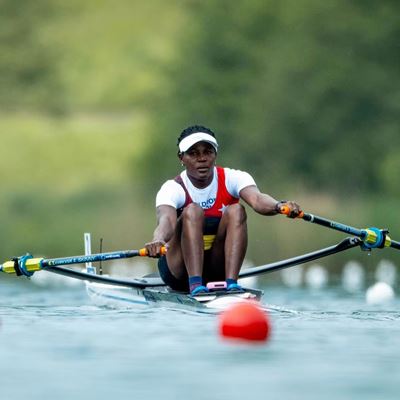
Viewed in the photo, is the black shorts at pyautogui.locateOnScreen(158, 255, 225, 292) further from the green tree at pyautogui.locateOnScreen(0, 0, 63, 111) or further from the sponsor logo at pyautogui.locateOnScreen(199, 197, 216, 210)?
the green tree at pyautogui.locateOnScreen(0, 0, 63, 111)

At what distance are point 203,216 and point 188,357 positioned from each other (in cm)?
307

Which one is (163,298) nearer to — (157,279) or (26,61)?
(157,279)

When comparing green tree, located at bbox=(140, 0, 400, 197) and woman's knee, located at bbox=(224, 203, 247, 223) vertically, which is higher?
green tree, located at bbox=(140, 0, 400, 197)

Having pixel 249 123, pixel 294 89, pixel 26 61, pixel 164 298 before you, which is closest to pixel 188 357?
pixel 164 298

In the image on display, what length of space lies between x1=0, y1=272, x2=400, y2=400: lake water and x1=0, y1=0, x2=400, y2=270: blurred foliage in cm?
1422

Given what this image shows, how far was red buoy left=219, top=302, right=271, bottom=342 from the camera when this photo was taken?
8.10 meters

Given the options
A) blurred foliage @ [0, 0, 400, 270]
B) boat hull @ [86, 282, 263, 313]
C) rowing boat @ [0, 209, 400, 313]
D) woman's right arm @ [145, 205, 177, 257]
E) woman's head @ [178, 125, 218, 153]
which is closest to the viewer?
woman's right arm @ [145, 205, 177, 257]

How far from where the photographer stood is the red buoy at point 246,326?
8102 millimetres

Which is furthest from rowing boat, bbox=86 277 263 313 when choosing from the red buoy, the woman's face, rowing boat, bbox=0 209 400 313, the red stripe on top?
the red buoy

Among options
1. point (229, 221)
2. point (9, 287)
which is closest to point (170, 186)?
point (229, 221)

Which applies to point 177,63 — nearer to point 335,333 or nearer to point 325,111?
point 325,111

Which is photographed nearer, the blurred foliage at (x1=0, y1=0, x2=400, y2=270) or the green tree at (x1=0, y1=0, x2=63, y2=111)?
the blurred foliage at (x1=0, y1=0, x2=400, y2=270)

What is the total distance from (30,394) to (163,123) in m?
41.1

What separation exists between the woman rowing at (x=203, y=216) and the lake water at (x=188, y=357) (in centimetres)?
52
